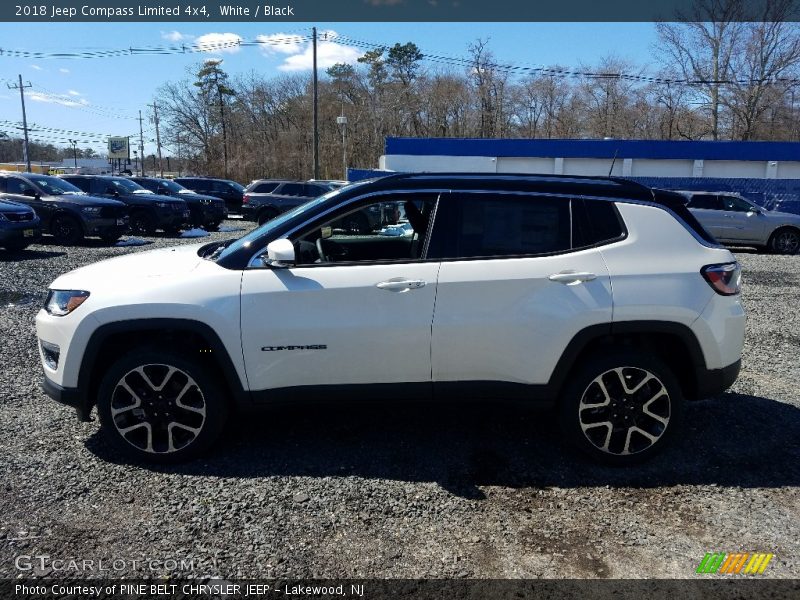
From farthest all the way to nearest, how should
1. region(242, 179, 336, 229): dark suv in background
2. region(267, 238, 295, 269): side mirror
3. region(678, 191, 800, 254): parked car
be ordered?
region(242, 179, 336, 229): dark suv in background < region(678, 191, 800, 254): parked car < region(267, 238, 295, 269): side mirror

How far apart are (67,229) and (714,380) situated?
15.0 metres

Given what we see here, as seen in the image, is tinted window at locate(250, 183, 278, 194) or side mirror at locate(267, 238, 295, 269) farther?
tinted window at locate(250, 183, 278, 194)

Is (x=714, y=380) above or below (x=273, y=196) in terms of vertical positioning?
below

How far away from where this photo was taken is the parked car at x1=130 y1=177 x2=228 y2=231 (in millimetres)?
19531

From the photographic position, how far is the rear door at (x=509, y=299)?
3.49 m

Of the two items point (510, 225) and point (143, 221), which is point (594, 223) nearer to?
point (510, 225)

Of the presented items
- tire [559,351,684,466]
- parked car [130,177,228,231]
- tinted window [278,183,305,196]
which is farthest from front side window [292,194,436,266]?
tinted window [278,183,305,196]

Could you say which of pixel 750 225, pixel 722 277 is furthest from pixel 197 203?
pixel 722 277

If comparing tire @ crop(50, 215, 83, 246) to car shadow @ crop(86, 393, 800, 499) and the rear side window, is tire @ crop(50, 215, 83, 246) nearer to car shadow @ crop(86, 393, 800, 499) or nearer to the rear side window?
car shadow @ crop(86, 393, 800, 499)

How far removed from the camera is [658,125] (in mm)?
51938

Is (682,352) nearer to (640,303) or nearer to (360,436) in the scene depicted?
(640,303)

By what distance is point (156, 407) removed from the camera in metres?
3.61

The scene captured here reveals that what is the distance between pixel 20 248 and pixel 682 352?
13475 mm

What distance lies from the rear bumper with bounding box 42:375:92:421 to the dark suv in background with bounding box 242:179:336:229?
1787 centimetres
